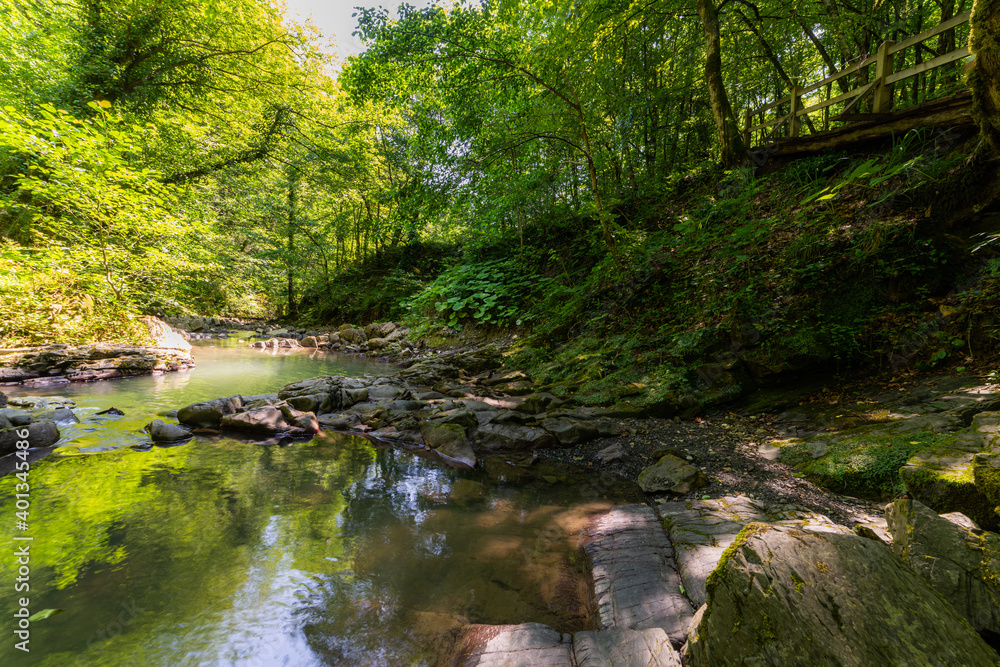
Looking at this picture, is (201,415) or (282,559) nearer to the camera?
(282,559)

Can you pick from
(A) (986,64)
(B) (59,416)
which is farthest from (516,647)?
(B) (59,416)

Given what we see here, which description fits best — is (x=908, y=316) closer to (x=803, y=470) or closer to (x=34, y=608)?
(x=803, y=470)

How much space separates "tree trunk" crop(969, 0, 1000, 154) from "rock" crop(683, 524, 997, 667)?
4527 mm

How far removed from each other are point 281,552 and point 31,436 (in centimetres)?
370

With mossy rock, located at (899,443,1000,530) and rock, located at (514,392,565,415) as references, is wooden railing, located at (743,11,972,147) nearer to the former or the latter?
mossy rock, located at (899,443,1000,530)

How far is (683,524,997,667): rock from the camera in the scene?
1055 millimetres

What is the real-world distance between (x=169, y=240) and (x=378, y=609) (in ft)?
35.6

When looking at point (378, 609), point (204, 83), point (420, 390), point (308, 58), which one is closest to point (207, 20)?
point (204, 83)

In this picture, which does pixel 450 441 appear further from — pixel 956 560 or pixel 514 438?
pixel 956 560

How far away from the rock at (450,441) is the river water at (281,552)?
0.27 meters

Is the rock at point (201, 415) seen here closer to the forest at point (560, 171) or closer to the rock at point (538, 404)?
the forest at point (560, 171)

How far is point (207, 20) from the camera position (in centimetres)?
973

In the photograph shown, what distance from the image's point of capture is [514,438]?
4.56 metres

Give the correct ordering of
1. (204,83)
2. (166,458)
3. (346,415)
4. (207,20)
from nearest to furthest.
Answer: (166,458), (346,415), (207,20), (204,83)
